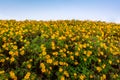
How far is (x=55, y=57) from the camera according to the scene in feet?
24.2

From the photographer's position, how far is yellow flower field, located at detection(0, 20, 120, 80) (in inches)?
282

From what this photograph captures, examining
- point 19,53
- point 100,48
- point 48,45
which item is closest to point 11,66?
point 19,53

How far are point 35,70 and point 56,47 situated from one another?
2.37ft

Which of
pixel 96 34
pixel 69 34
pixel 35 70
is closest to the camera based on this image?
pixel 35 70

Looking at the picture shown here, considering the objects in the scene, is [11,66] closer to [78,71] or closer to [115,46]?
[78,71]

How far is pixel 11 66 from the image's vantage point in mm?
7445

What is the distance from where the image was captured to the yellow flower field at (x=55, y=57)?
7.17 m

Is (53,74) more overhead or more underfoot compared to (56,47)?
more underfoot

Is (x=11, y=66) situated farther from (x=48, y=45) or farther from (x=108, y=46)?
(x=108, y=46)

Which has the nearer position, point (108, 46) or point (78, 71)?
→ point (78, 71)

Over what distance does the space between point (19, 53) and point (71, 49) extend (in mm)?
1131

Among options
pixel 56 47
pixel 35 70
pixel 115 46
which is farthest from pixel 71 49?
pixel 115 46

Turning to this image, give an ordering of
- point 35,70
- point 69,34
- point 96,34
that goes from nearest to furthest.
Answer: point 35,70 < point 69,34 < point 96,34

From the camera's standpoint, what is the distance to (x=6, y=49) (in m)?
7.68
